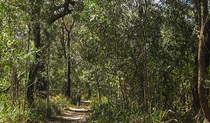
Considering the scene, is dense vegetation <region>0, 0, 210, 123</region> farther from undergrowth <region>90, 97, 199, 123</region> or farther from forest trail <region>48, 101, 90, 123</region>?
forest trail <region>48, 101, 90, 123</region>

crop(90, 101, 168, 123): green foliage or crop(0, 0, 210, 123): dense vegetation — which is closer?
crop(90, 101, 168, 123): green foliage

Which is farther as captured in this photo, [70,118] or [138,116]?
[70,118]

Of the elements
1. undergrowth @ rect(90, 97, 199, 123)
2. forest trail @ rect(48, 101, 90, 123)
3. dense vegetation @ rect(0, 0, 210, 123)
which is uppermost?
dense vegetation @ rect(0, 0, 210, 123)

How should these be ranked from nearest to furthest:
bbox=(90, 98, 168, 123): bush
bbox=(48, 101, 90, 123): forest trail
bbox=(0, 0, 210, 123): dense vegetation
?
bbox=(90, 98, 168, 123): bush → bbox=(0, 0, 210, 123): dense vegetation → bbox=(48, 101, 90, 123): forest trail

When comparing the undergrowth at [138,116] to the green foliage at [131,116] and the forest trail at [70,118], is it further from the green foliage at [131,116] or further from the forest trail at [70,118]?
the forest trail at [70,118]

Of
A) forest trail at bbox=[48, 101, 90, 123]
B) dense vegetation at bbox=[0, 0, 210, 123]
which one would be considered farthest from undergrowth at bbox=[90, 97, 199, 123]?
forest trail at bbox=[48, 101, 90, 123]

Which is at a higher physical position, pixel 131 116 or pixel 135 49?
pixel 135 49

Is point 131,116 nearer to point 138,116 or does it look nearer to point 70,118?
point 138,116

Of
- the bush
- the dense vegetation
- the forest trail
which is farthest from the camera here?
the forest trail

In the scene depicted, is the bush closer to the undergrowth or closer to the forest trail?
the undergrowth

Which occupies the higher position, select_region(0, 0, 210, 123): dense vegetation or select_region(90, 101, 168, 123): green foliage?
select_region(0, 0, 210, 123): dense vegetation

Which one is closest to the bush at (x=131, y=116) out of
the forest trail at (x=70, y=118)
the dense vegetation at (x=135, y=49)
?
the dense vegetation at (x=135, y=49)

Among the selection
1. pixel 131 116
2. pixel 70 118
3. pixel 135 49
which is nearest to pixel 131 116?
pixel 131 116

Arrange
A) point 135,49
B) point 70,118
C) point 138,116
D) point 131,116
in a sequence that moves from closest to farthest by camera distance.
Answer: point 138,116
point 131,116
point 135,49
point 70,118
